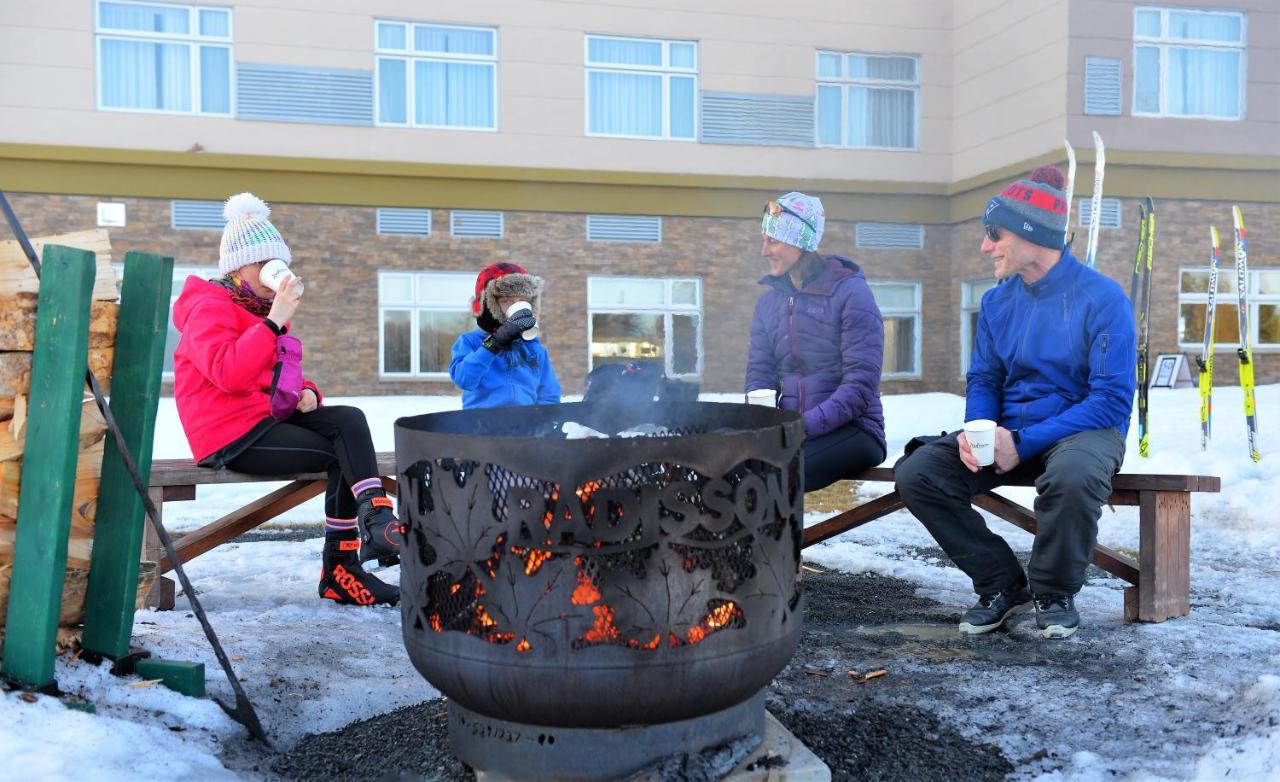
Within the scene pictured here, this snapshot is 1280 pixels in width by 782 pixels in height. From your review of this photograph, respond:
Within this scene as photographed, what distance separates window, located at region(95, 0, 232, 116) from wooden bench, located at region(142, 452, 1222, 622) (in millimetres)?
12136

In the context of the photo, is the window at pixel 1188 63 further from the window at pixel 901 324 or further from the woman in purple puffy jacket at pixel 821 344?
the woman in purple puffy jacket at pixel 821 344

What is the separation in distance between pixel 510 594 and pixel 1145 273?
8407 mm

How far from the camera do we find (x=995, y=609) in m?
4.10

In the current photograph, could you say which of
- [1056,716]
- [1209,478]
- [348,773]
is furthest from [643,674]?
[1209,478]

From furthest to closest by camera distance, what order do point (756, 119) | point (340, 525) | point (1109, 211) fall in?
point (756, 119), point (1109, 211), point (340, 525)

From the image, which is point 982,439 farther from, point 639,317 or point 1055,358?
point 639,317

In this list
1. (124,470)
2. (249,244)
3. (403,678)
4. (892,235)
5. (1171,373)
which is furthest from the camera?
(892,235)

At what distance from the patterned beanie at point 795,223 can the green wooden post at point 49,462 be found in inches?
113

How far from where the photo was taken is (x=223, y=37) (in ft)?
49.4

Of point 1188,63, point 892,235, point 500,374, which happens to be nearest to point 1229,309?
point 1188,63

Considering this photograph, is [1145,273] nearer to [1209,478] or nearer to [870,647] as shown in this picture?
[1209,478]

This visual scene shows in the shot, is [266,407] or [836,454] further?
[836,454]

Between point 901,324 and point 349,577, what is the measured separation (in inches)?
572

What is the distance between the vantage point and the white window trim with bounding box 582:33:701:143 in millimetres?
16141
